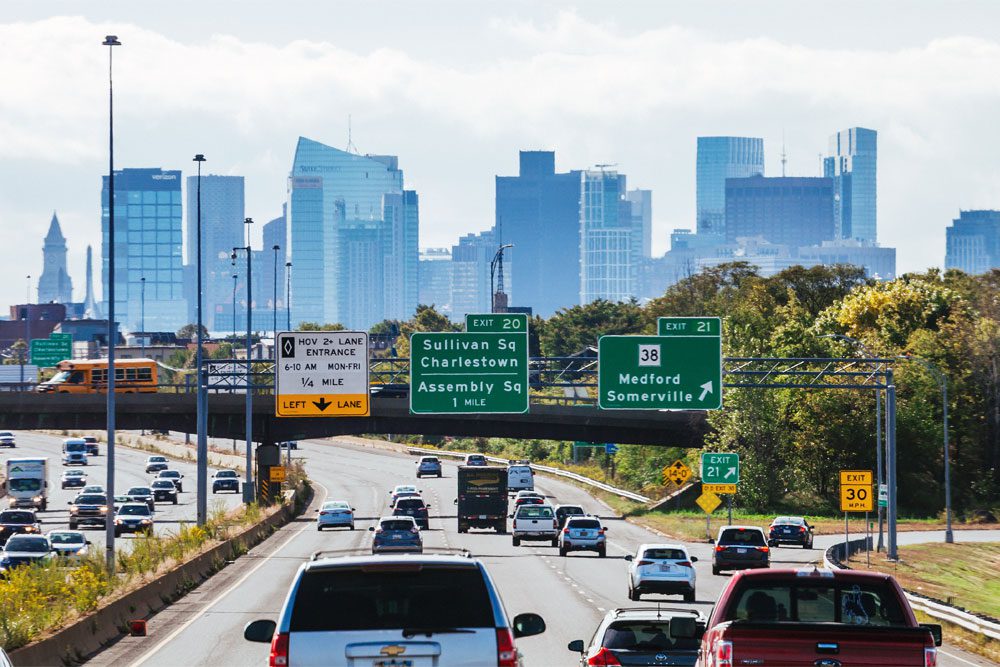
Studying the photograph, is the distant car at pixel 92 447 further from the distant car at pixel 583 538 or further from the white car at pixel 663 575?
the white car at pixel 663 575

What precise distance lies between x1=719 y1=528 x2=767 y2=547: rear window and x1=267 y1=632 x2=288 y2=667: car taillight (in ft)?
119

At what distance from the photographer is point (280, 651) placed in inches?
448

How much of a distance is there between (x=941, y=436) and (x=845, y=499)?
37945 millimetres

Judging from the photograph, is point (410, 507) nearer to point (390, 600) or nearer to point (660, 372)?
point (660, 372)

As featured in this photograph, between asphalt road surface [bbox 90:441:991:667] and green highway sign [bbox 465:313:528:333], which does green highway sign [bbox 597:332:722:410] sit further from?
asphalt road surface [bbox 90:441:991:667]

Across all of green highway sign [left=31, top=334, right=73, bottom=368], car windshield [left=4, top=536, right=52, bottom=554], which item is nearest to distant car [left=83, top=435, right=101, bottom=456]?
green highway sign [left=31, top=334, right=73, bottom=368]

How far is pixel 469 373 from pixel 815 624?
41.5 metres

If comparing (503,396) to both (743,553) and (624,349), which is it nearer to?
(624,349)

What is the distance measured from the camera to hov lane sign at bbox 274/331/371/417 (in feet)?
178

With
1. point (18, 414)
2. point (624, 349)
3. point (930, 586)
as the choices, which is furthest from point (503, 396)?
point (18, 414)

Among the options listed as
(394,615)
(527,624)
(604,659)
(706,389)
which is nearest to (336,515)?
(706,389)

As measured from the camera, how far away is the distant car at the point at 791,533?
6312cm

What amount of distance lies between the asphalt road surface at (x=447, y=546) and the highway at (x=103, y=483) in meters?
5.90

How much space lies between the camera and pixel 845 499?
175 ft
